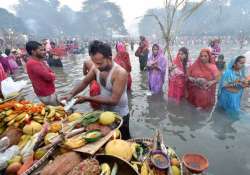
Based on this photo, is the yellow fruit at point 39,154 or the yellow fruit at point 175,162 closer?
the yellow fruit at point 39,154

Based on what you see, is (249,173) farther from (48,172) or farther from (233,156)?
(48,172)

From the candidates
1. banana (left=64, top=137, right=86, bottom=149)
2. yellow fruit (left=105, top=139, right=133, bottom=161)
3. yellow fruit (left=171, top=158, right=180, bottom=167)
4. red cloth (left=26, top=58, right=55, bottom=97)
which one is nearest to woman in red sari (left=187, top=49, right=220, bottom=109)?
red cloth (left=26, top=58, right=55, bottom=97)

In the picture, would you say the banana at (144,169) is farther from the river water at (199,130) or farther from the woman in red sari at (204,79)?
the woman in red sari at (204,79)

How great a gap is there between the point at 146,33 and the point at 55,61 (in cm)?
8057

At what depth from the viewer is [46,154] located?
1980mm

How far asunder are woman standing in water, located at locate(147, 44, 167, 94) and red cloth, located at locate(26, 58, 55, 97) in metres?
3.89

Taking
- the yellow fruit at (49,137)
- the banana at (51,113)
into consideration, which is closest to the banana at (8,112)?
the banana at (51,113)

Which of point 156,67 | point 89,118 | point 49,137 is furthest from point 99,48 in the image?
point 156,67

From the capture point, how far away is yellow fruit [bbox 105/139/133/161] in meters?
2.01

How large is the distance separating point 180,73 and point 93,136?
459cm

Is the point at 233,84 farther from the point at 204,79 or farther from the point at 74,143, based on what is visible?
the point at 74,143

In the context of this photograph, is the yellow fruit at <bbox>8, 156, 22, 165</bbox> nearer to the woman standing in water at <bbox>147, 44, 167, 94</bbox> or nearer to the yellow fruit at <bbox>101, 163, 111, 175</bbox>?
the yellow fruit at <bbox>101, 163, 111, 175</bbox>

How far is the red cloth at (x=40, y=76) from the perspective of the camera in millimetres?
3930

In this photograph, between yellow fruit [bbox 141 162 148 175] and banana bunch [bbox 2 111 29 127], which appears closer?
yellow fruit [bbox 141 162 148 175]
